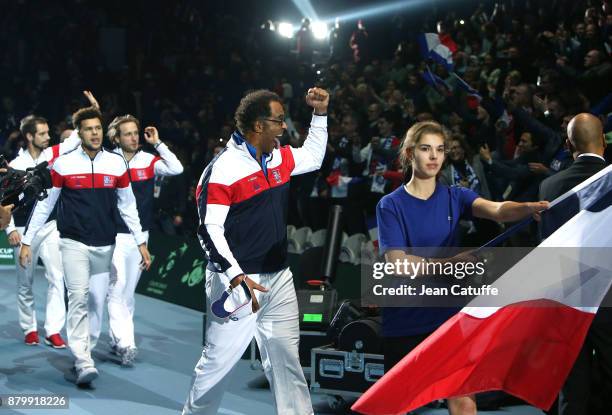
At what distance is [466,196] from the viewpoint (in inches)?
196

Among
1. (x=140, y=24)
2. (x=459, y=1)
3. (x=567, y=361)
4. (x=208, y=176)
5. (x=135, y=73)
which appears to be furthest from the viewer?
(x=140, y=24)

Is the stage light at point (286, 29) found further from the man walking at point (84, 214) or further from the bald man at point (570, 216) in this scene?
the bald man at point (570, 216)

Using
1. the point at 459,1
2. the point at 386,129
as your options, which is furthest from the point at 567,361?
the point at 459,1

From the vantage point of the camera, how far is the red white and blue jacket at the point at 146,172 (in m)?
9.39

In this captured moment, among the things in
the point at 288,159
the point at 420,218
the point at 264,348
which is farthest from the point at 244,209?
the point at 420,218

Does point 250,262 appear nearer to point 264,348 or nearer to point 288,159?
point 264,348

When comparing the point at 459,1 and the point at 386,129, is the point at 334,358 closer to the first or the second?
the point at 386,129

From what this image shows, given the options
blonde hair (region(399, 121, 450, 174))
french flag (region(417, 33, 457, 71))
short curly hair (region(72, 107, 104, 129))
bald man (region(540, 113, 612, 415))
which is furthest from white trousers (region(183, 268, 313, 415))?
french flag (region(417, 33, 457, 71))

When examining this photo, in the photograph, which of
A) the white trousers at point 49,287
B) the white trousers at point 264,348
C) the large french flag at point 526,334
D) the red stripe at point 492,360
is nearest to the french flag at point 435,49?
the white trousers at point 49,287

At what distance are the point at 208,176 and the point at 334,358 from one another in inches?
86.5

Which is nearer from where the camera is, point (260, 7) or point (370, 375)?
point (370, 375)

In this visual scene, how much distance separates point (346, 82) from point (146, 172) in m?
6.54

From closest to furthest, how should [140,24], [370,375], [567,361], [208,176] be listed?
[567,361]
[208,176]
[370,375]
[140,24]

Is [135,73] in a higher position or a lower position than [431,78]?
higher
